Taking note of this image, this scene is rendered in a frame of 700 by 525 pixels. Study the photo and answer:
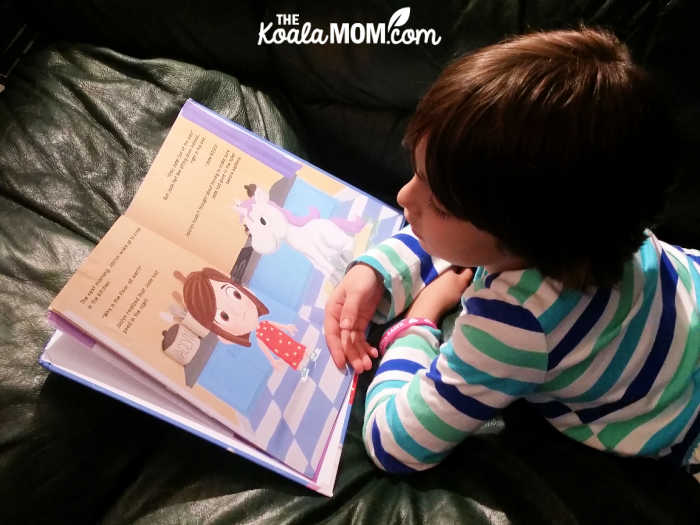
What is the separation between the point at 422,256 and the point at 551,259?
274 mm

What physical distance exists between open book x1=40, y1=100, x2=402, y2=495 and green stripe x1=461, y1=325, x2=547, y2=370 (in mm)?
222

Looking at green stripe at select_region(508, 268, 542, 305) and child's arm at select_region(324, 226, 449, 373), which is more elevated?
green stripe at select_region(508, 268, 542, 305)

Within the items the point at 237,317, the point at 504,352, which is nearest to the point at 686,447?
the point at 504,352

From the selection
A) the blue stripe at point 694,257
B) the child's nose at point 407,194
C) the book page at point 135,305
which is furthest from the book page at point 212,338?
the blue stripe at point 694,257

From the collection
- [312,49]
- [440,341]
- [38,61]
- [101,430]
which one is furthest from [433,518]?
[38,61]

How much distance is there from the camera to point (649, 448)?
1.99 ft

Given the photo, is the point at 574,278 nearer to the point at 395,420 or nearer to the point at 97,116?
the point at 395,420

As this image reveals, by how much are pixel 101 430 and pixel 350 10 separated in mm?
664

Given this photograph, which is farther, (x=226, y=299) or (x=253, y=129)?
(x=253, y=129)

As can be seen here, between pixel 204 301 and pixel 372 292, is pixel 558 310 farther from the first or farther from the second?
pixel 204 301

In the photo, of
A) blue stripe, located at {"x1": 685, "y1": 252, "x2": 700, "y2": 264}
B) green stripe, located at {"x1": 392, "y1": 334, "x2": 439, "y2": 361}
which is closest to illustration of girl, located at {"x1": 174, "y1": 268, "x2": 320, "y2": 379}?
green stripe, located at {"x1": 392, "y1": 334, "x2": 439, "y2": 361}

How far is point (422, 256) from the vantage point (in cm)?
79

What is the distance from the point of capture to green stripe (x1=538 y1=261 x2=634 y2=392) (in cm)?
56

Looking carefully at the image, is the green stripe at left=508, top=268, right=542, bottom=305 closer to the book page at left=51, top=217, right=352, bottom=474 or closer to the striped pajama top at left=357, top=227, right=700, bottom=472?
the striped pajama top at left=357, top=227, right=700, bottom=472
